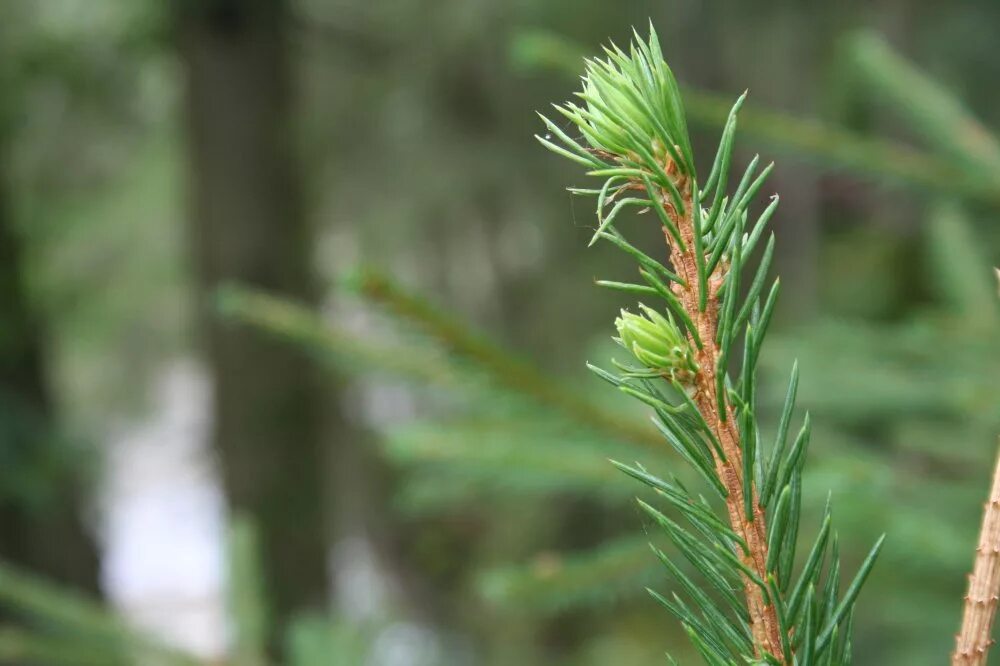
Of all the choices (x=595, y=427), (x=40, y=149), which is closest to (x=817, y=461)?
(x=595, y=427)

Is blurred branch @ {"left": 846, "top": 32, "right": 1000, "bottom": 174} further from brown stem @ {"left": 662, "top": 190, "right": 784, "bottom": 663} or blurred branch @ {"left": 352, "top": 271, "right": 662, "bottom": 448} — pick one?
brown stem @ {"left": 662, "top": 190, "right": 784, "bottom": 663}

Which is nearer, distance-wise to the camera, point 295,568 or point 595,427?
point 595,427

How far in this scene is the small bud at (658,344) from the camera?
309 mm

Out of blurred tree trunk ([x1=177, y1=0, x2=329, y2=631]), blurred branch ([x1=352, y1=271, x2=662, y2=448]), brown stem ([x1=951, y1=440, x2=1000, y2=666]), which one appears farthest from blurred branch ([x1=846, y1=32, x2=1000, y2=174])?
blurred tree trunk ([x1=177, y1=0, x2=329, y2=631])

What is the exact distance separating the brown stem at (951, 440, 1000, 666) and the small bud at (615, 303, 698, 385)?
0.32ft

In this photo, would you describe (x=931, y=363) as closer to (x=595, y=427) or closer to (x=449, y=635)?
(x=595, y=427)

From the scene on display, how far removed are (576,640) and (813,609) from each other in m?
6.26

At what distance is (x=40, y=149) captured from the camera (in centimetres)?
445

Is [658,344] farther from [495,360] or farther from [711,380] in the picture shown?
[495,360]

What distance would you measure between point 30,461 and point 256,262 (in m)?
0.93

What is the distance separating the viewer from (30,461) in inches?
119

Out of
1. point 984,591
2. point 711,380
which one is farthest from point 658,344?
point 984,591

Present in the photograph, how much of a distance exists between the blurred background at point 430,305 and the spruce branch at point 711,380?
15.7 inches

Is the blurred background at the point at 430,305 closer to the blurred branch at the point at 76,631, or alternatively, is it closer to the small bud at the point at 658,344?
the blurred branch at the point at 76,631
